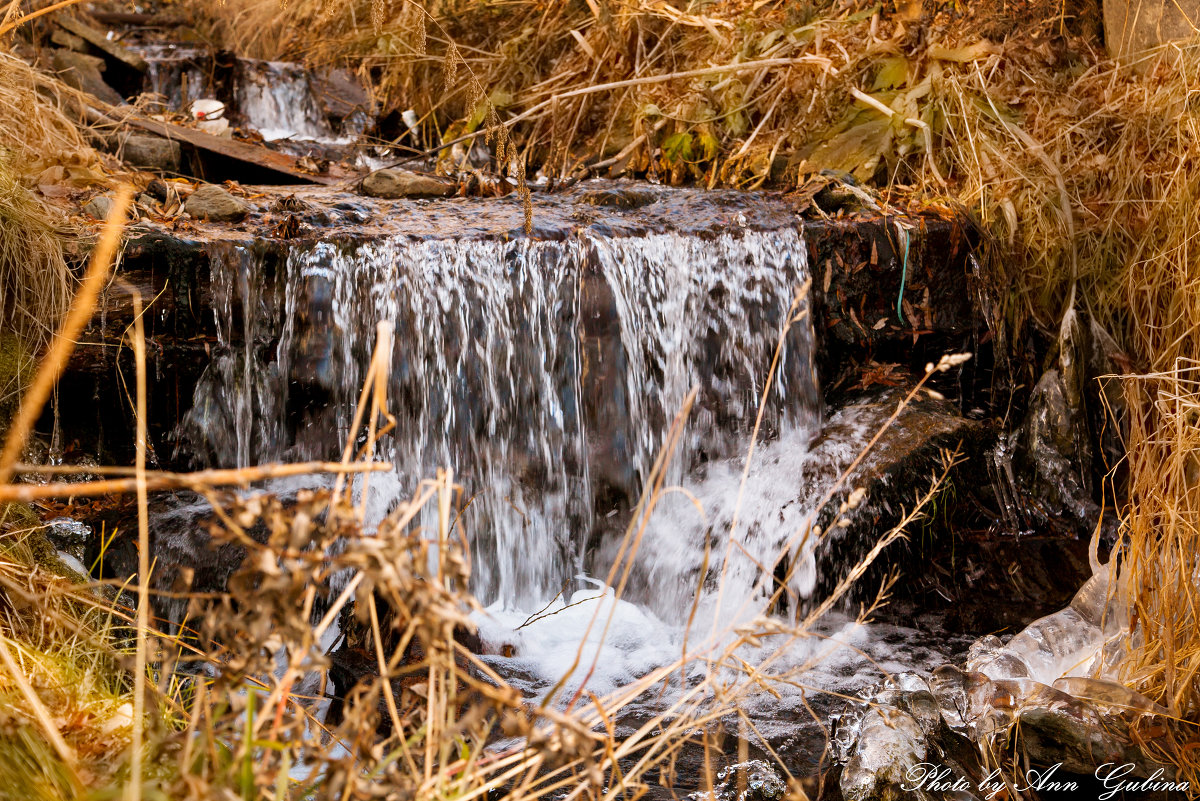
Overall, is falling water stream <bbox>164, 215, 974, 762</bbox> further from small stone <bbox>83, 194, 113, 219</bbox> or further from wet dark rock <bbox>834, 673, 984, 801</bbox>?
wet dark rock <bbox>834, 673, 984, 801</bbox>

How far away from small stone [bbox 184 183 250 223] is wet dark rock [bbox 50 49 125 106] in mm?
2786

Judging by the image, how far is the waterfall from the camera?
3.25 meters

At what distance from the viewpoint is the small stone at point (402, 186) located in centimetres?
442

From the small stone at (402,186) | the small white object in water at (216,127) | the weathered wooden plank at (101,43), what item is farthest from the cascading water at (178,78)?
the small stone at (402,186)

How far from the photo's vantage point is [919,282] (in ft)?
13.1

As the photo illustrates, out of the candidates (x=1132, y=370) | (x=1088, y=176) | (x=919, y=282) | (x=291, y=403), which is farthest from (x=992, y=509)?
(x=291, y=403)

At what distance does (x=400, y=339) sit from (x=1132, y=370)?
115 inches

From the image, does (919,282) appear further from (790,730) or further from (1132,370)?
(790,730)

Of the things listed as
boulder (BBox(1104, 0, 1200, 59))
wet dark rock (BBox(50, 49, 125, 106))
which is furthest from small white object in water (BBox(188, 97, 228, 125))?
boulder (BBox(1104, 0, 1200, 59))

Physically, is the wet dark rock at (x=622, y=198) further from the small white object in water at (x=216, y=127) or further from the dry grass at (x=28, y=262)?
the small white object in water at (x=216, y=127)

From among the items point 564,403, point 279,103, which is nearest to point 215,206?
point 564,403

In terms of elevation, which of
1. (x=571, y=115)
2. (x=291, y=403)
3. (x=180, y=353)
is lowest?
(x=291, y=403)

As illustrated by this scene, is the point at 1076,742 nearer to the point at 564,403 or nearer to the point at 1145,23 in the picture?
the point at 564,403

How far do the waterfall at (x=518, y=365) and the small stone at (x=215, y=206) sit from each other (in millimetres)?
481
